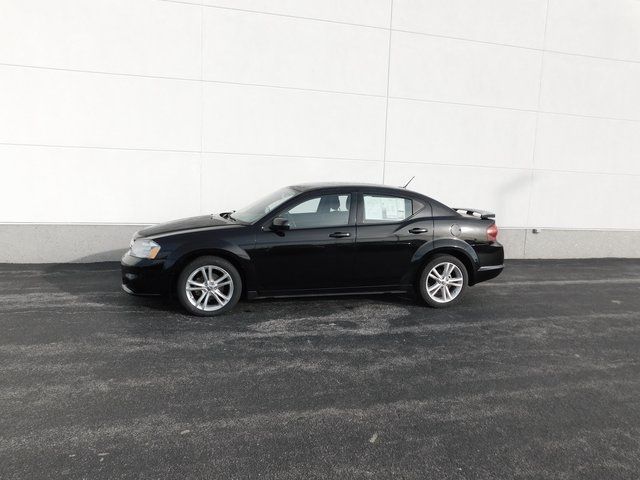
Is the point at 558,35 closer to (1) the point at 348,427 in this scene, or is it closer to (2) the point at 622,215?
(2) the point at 622,215

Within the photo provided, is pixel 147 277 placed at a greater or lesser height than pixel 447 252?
lesser

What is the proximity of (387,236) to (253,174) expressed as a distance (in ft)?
12.0

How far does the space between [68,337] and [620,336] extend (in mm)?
5816

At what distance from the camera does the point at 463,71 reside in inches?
376

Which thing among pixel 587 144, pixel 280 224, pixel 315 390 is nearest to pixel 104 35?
pixel 280 224

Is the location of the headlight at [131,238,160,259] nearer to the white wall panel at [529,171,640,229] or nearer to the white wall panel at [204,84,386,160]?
the white wall panel at [204,84,386,160]

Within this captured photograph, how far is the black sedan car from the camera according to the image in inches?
215

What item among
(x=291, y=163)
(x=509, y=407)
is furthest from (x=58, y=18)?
(x=509, y=407)

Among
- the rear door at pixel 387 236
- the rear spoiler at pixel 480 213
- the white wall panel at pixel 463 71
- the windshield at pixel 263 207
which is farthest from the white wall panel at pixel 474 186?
the windshield at pixel 263 207

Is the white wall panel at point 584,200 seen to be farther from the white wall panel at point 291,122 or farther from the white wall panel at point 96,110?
the white wall panel at point 96,110

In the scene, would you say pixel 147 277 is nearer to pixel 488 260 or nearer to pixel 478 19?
pixel 488 260

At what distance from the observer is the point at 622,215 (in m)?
10.6

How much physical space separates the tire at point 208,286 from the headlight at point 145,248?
375 mm

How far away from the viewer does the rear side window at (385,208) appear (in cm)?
599
